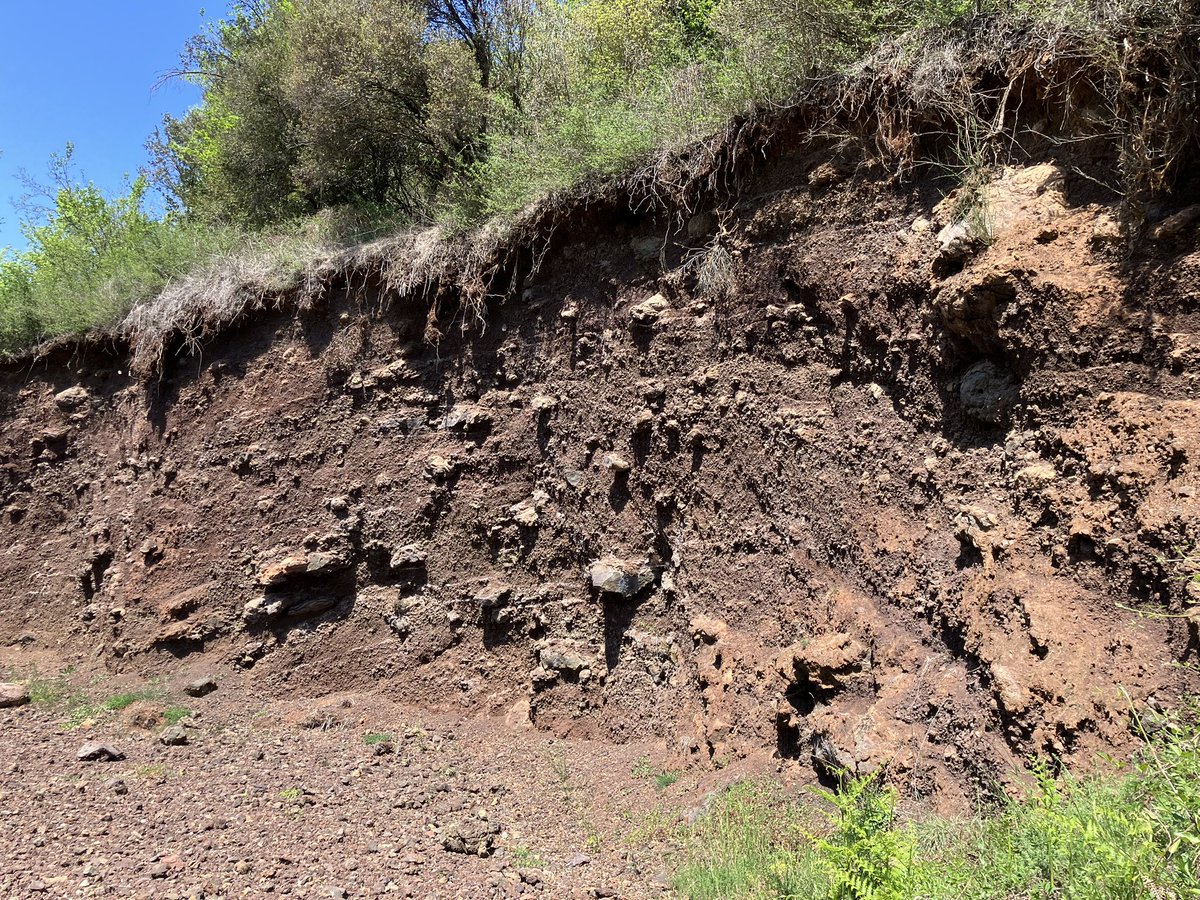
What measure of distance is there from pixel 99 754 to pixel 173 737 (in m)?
0.48

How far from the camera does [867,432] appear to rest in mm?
4637

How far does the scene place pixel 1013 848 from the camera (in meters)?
2.71

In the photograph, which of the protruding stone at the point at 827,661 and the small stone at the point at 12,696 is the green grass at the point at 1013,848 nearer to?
→ the protruding stone at the point at 827,661

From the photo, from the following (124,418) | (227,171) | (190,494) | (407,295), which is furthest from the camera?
(227,171)

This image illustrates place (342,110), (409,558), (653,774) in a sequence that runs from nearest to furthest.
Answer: (653,774) → (409,558) → (342,110)

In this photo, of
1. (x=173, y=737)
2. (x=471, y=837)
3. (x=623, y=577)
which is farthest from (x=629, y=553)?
(x=173, y=737)

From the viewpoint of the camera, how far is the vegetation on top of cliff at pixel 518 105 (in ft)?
13.4

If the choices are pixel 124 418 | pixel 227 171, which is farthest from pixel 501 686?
pixel 227 171

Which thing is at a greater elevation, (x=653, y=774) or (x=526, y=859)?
(x=526, y=859)

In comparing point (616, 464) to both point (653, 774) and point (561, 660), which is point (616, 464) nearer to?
point (561, 660)

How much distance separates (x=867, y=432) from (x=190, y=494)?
6408 millimetres

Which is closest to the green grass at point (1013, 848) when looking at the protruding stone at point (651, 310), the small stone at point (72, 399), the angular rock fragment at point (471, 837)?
the angular rock fragment at point (471, 837)

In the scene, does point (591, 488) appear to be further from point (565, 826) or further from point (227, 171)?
point (227, 171)

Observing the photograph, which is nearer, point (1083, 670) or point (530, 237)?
point (1083, 670)
